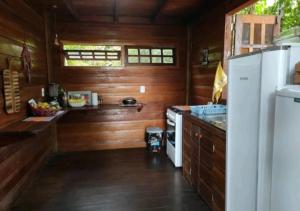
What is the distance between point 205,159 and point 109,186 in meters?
1.24

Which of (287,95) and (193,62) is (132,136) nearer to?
(193,62)

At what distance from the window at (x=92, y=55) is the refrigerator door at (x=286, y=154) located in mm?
3499

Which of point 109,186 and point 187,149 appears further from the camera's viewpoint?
point 187,149

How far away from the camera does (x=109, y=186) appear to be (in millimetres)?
2920

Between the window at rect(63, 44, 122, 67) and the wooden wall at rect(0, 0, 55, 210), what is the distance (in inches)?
18.0

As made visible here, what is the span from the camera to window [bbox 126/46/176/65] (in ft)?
14.4

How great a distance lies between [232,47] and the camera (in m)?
3.03

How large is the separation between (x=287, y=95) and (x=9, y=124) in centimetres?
251

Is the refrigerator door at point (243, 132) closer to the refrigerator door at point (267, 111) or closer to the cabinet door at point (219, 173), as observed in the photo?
the refrigerator door at point (267, 111)

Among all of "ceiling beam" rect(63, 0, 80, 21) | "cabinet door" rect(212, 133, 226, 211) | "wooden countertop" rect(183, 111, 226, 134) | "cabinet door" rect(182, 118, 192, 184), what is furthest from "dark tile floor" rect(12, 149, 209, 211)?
"ceiling beam" rect(63, 0, 80, 21)

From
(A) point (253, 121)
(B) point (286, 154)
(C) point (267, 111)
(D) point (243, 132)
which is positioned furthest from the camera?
(D) point (243, 132)

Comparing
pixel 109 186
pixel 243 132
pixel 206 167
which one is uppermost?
pixel 243 132

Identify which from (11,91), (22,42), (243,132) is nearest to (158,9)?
(22,42)

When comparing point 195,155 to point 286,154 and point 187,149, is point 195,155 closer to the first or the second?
point 187,149
